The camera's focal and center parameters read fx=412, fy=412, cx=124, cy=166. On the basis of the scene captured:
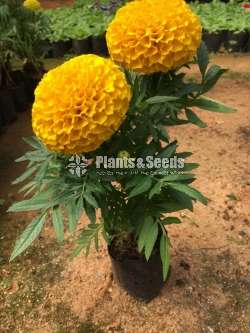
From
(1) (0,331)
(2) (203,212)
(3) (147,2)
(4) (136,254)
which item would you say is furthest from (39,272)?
(3) (147,2)

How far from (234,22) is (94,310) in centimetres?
430

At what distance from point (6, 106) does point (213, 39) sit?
273 centimetres

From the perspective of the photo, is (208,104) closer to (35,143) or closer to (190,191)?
(190,191)

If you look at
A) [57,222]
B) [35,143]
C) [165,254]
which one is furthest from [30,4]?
[165,254]

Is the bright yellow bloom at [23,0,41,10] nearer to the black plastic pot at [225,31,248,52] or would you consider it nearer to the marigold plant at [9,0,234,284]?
the marigold plant at [9,0,234,284]

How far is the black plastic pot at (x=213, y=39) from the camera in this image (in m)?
5.12

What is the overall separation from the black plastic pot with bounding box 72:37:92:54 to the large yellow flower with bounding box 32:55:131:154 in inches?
165

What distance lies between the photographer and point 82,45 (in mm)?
5270

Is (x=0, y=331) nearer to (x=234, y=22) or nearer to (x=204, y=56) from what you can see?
(x=204, y=56)

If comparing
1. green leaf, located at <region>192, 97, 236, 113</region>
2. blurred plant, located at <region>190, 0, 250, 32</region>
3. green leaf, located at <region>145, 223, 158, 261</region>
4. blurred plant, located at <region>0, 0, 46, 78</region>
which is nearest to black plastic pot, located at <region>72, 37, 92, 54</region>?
blurred plant, located at <region>0, 0, 46, 78</region>

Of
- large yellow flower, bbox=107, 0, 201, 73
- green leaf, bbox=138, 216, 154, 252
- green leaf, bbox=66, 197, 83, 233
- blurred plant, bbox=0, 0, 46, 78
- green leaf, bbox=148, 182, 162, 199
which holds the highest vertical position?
large yellow flower, bbox=107, 0, 201, 73

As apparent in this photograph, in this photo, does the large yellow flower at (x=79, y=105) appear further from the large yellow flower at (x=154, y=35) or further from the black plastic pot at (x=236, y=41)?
the black plastic pot at (x=236, y=41)

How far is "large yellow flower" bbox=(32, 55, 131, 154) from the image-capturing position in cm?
122

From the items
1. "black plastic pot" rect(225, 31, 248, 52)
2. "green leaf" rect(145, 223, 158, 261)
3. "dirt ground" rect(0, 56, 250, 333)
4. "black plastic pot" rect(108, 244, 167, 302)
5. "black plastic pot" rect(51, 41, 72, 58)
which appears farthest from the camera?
"black plastic pot" rect(51, 41, 72, 58)
